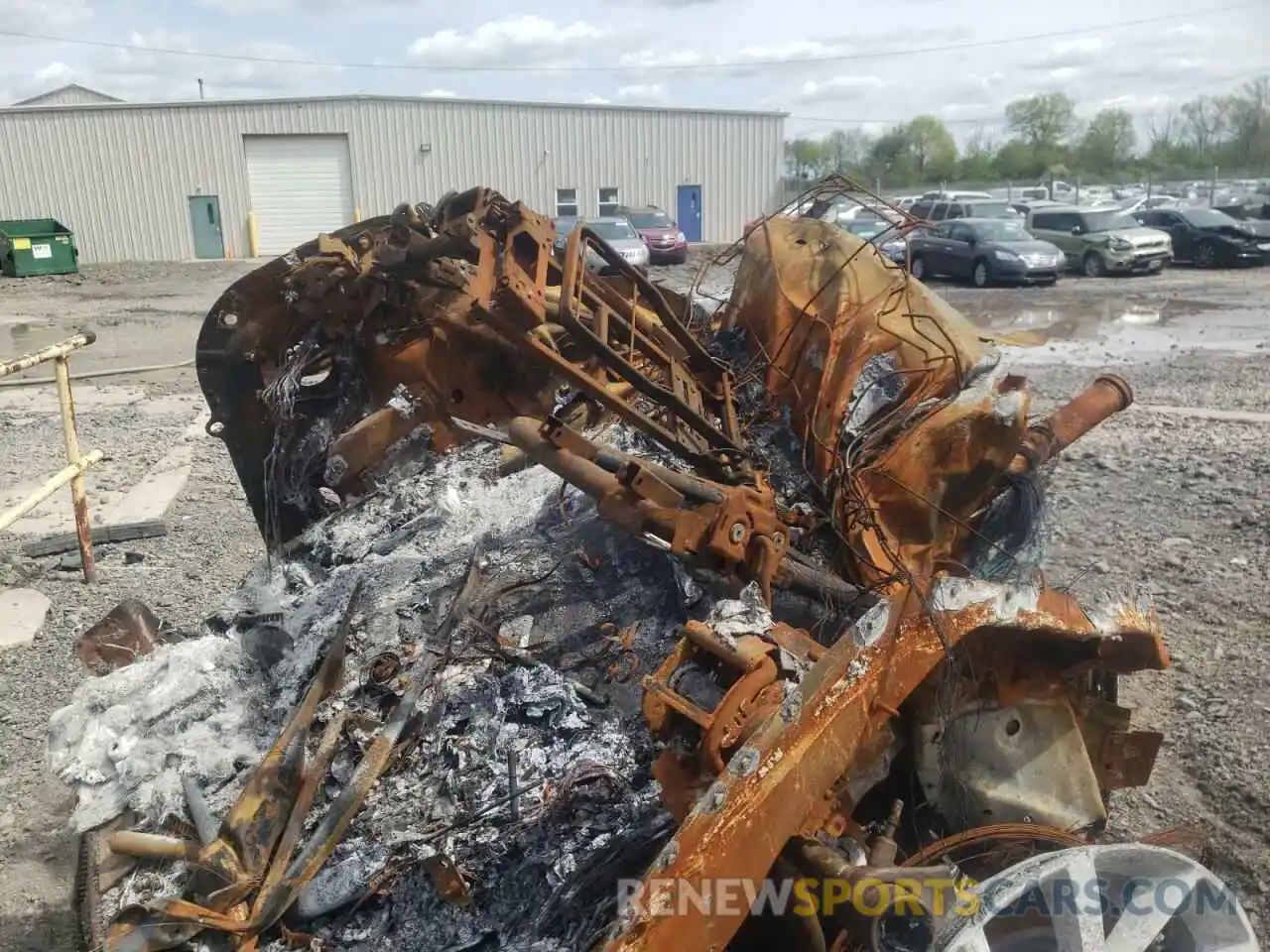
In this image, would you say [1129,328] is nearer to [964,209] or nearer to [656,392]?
[964,209]

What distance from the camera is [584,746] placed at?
3113mm

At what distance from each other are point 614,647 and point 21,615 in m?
4.24

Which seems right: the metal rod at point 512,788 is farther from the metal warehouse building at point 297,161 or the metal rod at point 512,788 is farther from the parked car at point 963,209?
the metal warehouse building at point 297,161

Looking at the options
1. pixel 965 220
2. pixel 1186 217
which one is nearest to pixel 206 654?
pixel 965 220

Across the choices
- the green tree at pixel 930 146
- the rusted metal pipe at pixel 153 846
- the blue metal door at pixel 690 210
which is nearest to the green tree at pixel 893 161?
the green tree at pixel 930 146

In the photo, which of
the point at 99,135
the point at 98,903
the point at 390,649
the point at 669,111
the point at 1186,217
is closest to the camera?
the point at 98,903

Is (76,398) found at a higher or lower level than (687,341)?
lower

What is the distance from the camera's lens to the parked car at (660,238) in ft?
83.9

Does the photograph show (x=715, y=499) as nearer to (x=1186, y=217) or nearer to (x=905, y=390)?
(x=905, y=390)

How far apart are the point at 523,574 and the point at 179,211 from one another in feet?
101

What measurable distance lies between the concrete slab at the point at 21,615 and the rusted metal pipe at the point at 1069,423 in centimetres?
526

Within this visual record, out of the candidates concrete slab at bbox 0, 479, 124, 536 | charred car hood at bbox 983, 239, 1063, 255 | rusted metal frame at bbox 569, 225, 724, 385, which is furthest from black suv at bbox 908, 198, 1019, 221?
rusted metal frame at bbox 569, 225, 724, 385

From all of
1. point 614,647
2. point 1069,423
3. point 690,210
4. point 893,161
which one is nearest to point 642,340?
point 614,647

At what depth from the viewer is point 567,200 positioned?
1259 inches
